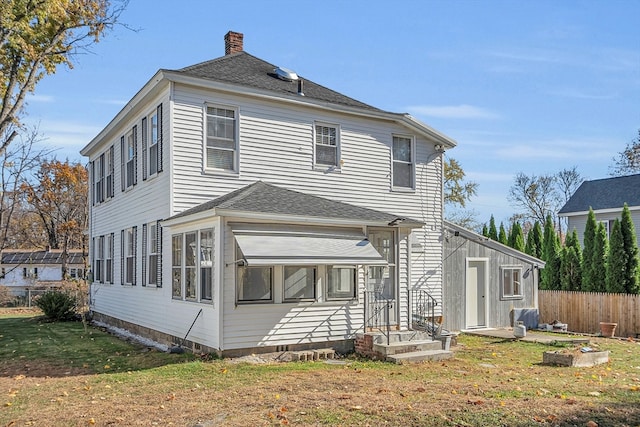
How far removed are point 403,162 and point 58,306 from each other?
1435 centimetres

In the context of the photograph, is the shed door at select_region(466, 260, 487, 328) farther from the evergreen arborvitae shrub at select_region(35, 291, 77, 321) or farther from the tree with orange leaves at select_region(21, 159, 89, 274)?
the tree with orange leaves at select_region(21, 159, 89, 274)

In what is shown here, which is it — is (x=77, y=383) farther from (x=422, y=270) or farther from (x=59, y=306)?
(x=59, y=306)

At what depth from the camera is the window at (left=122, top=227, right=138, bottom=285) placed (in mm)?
16922

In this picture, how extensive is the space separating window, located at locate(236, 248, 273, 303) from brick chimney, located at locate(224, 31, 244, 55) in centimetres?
918

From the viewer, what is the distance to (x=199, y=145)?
1374 centimetres

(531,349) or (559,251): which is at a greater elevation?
(559,251)

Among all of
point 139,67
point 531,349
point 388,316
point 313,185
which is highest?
point 139,67

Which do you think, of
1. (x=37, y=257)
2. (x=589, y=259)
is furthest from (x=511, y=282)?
(x=37, y=257)

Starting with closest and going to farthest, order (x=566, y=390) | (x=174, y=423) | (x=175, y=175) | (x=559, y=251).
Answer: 1. (x=174, y=423)
2. (x=566, y=390)
3. (x=175, y=175)
4. (x=559, y=251)

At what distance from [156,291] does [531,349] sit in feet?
32.6

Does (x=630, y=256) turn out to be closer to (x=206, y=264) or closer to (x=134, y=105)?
A: (x=206, y=264)

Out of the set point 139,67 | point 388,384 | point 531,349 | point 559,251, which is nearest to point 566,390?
point 388,384

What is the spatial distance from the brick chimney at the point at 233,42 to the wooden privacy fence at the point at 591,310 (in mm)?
15089

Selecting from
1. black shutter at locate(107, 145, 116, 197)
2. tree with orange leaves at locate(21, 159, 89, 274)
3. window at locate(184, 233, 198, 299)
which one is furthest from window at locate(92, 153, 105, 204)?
tree with orange leaves at locate(21, 159, 89, 274)
